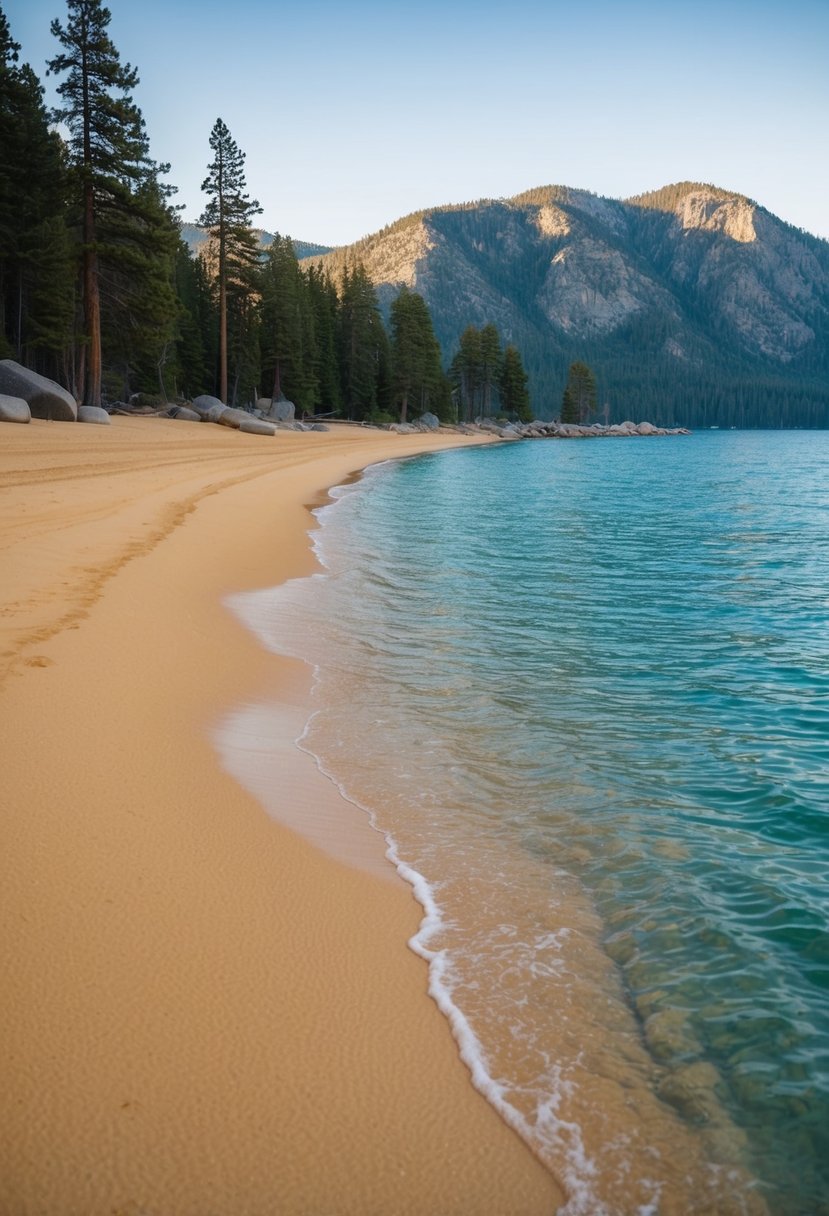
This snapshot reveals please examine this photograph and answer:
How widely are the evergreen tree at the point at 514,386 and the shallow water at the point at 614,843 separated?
102 m

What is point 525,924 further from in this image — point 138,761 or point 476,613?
point 476,613

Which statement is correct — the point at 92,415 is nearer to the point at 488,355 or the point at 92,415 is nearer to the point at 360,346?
the point at 360,346

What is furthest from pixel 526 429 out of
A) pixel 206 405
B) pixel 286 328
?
pixel 206 405

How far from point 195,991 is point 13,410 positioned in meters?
25.4

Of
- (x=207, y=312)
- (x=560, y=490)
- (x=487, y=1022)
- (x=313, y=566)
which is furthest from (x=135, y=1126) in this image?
(x=207, y=312)

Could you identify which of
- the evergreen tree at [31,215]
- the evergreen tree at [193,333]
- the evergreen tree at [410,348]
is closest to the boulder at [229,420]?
the evergreen tree at [31,215]

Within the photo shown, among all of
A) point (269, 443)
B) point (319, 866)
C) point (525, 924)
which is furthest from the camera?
point (269, 443)

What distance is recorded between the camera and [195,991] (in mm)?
2750

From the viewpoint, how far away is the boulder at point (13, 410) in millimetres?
24000

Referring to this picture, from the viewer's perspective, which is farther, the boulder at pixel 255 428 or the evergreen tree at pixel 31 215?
the boulder at pixel 255 428

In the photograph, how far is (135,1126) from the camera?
215cm

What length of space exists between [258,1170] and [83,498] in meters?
14.0

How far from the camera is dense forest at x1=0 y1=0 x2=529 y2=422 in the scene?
96.8 ft

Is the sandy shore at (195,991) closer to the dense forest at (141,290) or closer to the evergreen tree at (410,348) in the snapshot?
the dense forest at (141,290)
